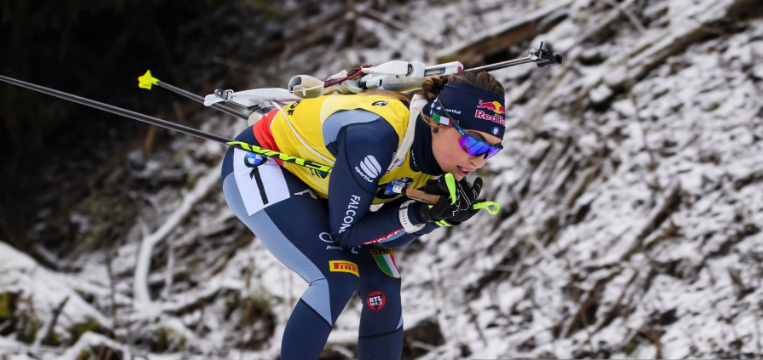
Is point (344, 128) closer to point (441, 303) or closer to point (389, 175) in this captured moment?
point (389, 175)

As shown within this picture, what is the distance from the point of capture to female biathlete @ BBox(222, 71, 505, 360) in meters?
2.51

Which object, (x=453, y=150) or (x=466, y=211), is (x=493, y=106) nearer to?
(x=453, y=150)

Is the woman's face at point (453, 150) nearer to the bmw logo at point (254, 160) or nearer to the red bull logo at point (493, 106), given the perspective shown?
the red bull logo at point (493, 106)

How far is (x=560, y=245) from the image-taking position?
5008 mm

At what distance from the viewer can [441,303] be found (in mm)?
4992

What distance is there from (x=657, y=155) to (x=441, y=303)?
2.13m

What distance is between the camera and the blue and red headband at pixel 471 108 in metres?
2.51

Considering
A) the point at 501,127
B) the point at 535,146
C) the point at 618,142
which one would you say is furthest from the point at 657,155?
the point at 501,127

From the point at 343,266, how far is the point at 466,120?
31.2 inches

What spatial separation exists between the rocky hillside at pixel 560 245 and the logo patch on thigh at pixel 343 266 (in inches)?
77.1

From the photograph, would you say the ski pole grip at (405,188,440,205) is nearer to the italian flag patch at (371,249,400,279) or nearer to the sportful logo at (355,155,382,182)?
the sportful logo at (355,155,382,182)

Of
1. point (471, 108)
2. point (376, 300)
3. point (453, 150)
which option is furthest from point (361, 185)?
point (376, 300)

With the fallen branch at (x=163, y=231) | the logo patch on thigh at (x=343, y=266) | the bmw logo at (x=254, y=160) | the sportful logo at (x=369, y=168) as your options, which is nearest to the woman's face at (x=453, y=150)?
the sportful logo at (x=369, y=168)

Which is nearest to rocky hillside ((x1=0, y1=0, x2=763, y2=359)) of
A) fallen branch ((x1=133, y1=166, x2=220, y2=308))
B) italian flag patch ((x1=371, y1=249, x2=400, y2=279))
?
fallen branch ((x1=133, y1=166, x2=220, y2=308))
